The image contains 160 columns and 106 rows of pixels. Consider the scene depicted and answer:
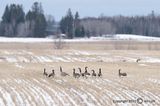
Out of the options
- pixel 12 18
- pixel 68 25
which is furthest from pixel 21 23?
pixel 68 25

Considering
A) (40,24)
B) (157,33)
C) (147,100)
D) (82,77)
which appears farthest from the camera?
(157,33)

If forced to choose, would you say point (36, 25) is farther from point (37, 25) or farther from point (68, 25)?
point (68, 25)

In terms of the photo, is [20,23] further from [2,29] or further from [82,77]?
[82,77]

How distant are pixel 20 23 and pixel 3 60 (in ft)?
328

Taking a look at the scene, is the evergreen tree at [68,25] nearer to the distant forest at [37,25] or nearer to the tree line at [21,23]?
the distant forest at [37,25]

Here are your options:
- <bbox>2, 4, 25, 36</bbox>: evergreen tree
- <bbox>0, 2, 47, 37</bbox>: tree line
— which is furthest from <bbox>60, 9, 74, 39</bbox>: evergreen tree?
<bbox>2, 4, 25, 36</bbox>: evergreen tree

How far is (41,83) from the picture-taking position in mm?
26672

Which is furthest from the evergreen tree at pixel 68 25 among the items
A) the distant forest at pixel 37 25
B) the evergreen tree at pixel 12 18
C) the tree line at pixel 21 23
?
the evergreen tree at pixel 12 18

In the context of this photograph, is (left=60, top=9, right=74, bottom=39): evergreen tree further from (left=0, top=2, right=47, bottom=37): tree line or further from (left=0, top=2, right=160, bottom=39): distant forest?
(left=0, top=2, right=47, bottom=37): tree line

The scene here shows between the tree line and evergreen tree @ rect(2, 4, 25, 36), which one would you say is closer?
the tree line

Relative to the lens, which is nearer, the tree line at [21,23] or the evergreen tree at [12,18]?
the tree line at [21,23]

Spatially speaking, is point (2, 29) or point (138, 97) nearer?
point (138, 97)

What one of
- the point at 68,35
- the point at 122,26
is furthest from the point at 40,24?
the point at 122,26

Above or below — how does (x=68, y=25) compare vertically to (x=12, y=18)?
below
